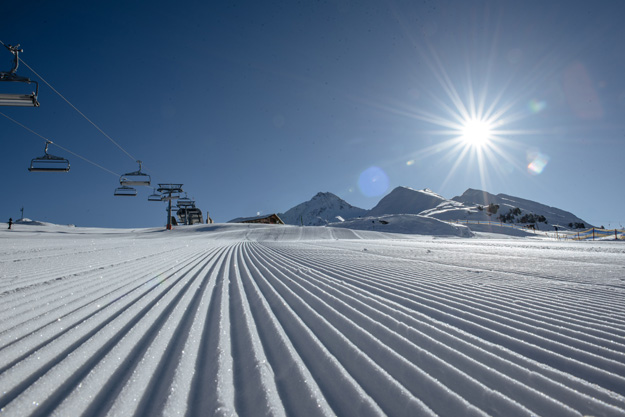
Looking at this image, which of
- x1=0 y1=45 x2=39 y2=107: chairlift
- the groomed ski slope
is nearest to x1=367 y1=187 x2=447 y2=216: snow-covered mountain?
x1=0 y1=45 x2=39 y2=107: chairlift

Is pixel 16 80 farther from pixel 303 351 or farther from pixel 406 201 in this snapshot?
pixel 406 201

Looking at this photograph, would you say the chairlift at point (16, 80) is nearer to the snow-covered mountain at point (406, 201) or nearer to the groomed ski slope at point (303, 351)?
the groomed ski slope at point (303, 351)

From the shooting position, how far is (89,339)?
1907 millimetres

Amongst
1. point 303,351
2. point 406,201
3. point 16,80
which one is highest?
point 406,201

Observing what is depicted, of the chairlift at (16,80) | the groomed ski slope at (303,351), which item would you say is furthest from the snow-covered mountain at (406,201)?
the groomed ski slope at (303,351)

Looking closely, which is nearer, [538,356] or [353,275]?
[538,356]

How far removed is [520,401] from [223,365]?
161 centimetres

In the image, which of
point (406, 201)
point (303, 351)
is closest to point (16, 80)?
point (303, 351)

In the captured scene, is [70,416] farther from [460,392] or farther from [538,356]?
[538,356]

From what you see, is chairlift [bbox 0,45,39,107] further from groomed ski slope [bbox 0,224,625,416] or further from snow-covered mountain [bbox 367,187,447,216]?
snow-covered mountain [bbox 367,187,447,216]

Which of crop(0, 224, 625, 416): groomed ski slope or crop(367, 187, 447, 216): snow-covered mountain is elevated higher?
crop(367, 187, 447, 216): snow-covered mountain

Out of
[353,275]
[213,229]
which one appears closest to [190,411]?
[353,275]

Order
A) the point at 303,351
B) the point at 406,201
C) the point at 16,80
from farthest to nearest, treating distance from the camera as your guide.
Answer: the point at 406,201 < the point at 16,80 < the point at 303,351

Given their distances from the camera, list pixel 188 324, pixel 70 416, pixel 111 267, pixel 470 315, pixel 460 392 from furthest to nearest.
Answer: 1. pixel 111 267
2. pixel 470 315
3. pixel 188 324
4. pixel 460 392
5. pixel 70 416
